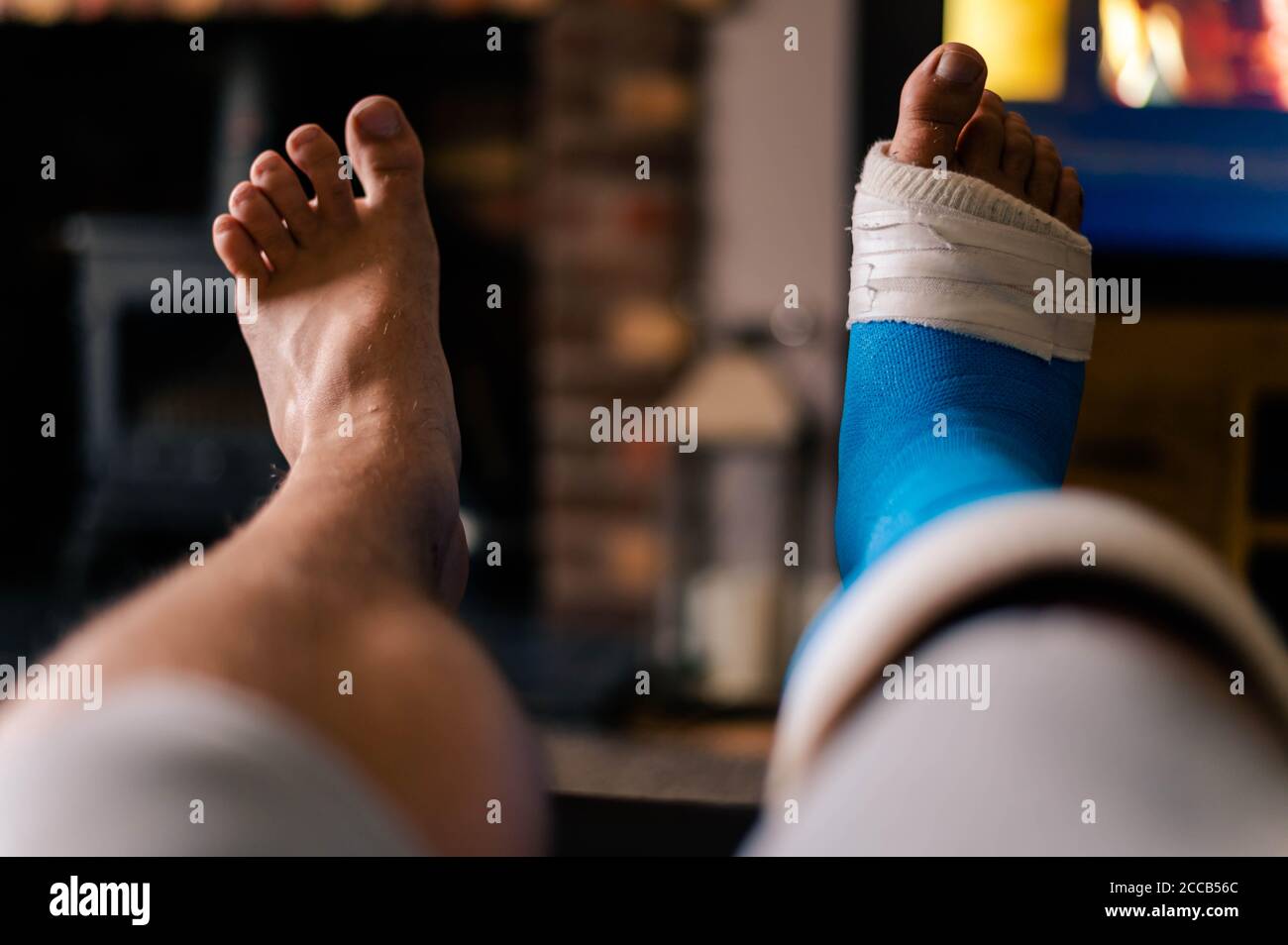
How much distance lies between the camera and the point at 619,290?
2307 mm

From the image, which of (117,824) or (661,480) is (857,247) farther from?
(661,480)

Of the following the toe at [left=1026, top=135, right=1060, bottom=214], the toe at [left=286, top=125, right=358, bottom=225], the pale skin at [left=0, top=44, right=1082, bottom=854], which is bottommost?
the pale skin at [left=0, top=44, right=1082, bottom=854]

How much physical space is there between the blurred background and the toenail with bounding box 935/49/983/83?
0.69m

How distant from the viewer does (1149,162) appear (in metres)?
1.58

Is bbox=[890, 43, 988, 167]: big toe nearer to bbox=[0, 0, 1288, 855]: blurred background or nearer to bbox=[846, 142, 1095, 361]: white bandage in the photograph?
bbox=[846, 142, 1095, 361]: white bandage

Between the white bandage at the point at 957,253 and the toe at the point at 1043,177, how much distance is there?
0.17 feet

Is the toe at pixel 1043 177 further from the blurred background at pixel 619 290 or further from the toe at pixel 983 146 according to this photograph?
the blurred background at pixel 619 290

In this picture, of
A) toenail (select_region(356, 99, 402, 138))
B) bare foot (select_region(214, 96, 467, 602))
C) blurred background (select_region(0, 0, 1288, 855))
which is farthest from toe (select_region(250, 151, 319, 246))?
blurred background (select_region(0, 0, 1288, 855))

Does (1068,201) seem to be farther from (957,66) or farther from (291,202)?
(291,202)

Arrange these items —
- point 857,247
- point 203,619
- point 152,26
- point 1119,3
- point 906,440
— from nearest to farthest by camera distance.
A: point 203,619
point 906,440
point 857,247
point 1119,3
point 152,26

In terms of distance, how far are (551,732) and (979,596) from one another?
158 centimetres

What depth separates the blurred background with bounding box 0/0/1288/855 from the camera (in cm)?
160

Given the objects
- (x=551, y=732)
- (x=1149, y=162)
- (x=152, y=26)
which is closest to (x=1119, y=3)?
(x=1149, y=162)

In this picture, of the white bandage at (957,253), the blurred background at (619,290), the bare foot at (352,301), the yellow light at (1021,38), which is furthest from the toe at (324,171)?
the yellow light at (1021,38)
